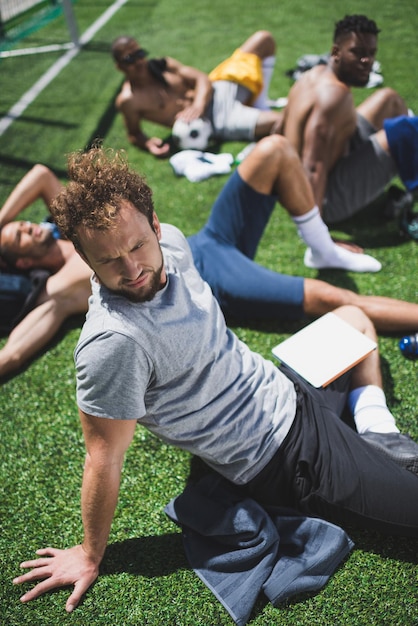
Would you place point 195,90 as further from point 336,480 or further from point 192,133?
point 336,480

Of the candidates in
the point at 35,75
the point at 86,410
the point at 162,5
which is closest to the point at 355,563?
the point at 86,410

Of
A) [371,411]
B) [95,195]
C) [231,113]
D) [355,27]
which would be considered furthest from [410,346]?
[231,113]

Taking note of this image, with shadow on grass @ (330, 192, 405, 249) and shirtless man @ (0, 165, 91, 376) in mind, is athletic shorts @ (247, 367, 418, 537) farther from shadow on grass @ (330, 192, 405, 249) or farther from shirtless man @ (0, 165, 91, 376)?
shadow on grass @ (330, 192, 405, 249)

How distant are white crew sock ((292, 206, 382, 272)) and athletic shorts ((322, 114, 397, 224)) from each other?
17.1 inches

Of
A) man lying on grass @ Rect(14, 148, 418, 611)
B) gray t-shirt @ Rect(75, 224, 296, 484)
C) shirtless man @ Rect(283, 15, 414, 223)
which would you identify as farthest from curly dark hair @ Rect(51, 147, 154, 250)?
shirtless man @ Rect(283, 15, 414, 223)

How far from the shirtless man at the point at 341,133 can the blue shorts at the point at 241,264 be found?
29.9 inches

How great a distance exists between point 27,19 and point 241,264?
619 centimetres

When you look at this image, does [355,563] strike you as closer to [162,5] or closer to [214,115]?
[214,115]

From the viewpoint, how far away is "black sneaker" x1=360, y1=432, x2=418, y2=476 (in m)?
2.06

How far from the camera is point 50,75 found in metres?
6.96

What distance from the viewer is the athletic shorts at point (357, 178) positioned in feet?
11.6

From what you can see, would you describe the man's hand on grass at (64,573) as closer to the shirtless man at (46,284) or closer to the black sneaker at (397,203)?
the shirtless man at (46,284)

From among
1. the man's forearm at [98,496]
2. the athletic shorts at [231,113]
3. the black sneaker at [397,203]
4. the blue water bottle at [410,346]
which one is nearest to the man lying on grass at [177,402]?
the man's forearm at [98,496]

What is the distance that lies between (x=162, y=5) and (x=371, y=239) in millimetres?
7472
